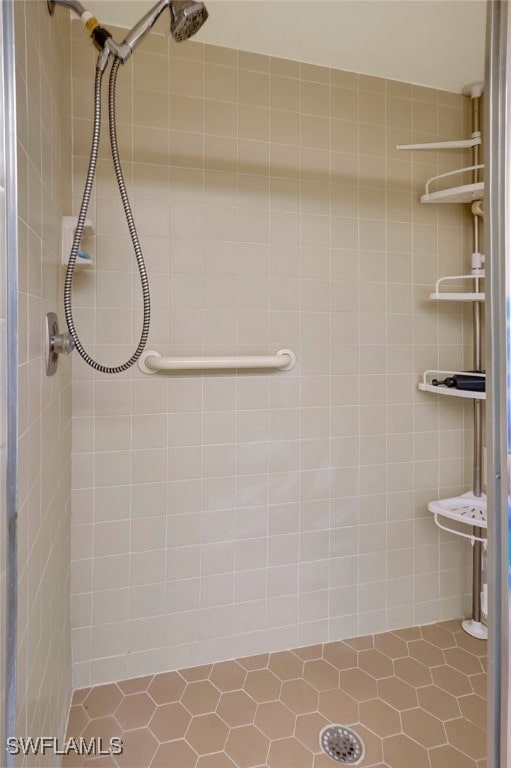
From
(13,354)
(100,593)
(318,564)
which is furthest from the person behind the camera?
(318,564)

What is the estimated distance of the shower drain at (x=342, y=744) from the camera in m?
1.25

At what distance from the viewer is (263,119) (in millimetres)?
1620

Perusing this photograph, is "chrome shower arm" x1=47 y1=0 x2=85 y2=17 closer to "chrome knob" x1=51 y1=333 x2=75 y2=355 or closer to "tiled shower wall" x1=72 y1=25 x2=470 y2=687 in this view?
"tiled shower wall" x1=72 y1=25 x2=470 y2=687

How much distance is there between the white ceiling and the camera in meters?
1.36

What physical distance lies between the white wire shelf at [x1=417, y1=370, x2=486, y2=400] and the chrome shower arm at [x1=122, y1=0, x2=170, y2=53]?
141 centimetres

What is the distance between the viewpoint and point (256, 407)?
5.44 feet

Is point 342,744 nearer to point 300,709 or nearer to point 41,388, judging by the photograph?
point 300,709

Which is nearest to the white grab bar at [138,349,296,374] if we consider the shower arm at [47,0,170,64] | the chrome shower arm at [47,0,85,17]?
the shower arm at [47,0,170,64]

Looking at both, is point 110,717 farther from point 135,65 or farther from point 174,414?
point 135,65

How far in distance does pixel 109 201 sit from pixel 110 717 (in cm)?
160

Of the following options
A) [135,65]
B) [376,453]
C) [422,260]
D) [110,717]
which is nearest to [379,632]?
[376,453]

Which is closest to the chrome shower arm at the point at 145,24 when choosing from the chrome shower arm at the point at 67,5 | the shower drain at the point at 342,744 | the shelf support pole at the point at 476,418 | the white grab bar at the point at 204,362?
the chrome shower arm at the point at 67,5

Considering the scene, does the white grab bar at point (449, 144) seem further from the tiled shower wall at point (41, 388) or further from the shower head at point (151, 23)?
the tiled shower wall at point (41, 388)

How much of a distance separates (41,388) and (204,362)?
2.06 ft
